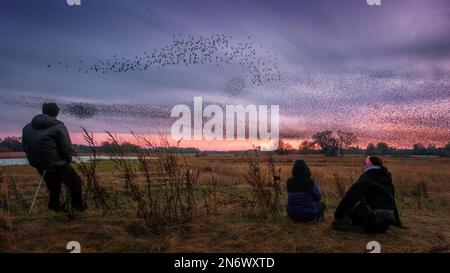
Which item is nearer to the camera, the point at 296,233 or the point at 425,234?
the point at 296,233

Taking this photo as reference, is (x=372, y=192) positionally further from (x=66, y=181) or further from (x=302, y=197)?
(x=66, y=181)

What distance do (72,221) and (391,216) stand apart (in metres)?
5.31

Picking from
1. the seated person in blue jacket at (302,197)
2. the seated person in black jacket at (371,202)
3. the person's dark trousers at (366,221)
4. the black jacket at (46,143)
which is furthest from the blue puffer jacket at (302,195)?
the black jacket at (46,143)

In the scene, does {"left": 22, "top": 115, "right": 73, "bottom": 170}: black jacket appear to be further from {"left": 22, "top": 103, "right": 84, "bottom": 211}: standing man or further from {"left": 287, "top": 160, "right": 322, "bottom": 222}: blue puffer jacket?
{"left": 287, "top": 160, "right": 322, "bottom": 222}: blue puffer jacket

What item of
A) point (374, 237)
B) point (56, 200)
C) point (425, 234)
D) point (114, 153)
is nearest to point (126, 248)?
point (114, 153)

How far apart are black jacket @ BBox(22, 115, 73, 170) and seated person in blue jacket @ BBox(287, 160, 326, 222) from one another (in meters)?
4.11

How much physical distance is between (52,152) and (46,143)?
19 cm

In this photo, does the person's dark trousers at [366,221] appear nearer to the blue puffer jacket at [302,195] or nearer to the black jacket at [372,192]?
the black jacket at [372,192]

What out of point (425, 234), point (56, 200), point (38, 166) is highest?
point (38, 166)

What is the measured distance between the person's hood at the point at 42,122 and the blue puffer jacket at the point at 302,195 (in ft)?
14.8

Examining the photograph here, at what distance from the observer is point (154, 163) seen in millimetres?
6602

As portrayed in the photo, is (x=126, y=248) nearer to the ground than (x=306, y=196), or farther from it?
nearer to the ground
